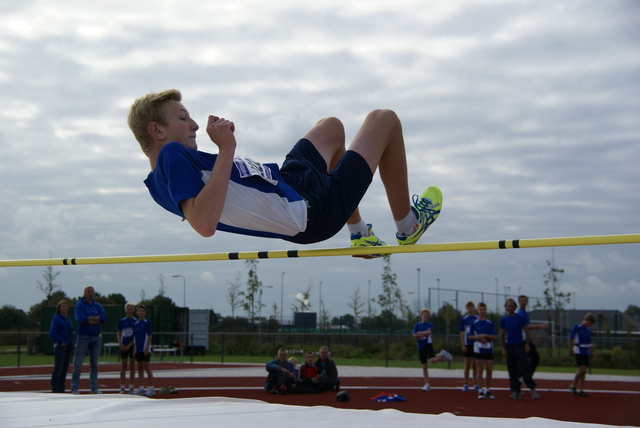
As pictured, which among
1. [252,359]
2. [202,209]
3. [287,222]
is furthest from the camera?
[252,359]

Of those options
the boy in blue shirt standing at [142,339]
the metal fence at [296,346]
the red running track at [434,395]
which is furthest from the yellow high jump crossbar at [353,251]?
the metal fence at [296,346]

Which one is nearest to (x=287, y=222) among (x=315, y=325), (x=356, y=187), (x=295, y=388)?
(x=356, y=187)

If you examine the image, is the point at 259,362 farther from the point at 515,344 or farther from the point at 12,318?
the point at 515,344

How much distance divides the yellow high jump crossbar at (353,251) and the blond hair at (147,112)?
894mm

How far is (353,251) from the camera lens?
307 cm

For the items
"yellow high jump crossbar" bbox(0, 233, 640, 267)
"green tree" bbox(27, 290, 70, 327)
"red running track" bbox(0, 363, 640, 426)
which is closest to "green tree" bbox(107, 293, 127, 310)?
"green tree" bbox(27, 290, 70, 327)

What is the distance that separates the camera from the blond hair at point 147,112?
8.80ft

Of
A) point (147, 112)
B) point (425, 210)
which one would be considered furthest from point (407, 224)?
point (147, 112)

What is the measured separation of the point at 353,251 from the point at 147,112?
108cm

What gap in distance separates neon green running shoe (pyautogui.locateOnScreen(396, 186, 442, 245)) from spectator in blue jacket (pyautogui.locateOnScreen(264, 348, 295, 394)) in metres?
7.72

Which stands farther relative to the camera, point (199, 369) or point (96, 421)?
point (199, 369)

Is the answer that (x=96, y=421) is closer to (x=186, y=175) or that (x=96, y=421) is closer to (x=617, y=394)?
(x=186, y=175)

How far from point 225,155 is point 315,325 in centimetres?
2151

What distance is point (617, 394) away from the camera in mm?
11141
